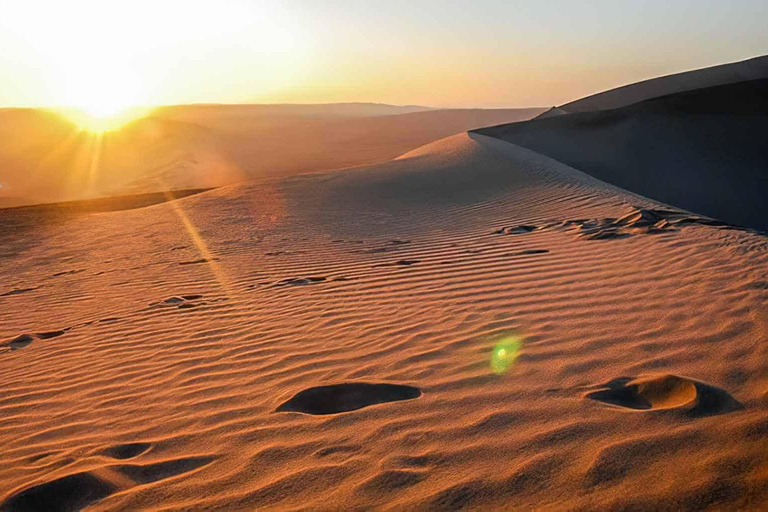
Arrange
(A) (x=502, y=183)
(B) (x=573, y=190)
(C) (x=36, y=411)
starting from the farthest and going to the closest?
(A) (x=502, y=183) < (B) (x=573, y=190) < (C) (x=36, y=411)

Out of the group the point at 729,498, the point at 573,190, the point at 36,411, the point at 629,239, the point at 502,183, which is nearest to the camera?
the point at 729,498

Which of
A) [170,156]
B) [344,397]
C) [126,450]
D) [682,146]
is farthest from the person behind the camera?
[170,156]

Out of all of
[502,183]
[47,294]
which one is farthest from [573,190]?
[47,294]

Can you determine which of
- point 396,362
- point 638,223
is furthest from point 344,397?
point 638,223

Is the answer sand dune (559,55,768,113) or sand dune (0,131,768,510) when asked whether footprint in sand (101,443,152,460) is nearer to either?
sand dune (0,131,768,510)

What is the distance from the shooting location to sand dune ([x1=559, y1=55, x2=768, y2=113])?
37.9 meters

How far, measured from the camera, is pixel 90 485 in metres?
2.59

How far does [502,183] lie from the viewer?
1338cm

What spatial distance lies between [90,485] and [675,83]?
148ft

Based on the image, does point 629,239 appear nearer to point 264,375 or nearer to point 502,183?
point 264,375

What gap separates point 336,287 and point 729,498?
14.3ft

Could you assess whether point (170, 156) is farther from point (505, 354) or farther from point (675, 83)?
point (505, 354)

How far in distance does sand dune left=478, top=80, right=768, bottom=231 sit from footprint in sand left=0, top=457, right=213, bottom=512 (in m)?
12.8

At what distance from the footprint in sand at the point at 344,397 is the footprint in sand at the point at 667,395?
99 centimetres
